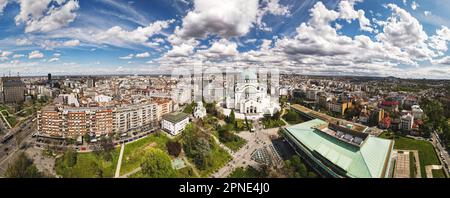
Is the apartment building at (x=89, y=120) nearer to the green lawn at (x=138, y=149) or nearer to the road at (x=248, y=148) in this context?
the green lawn at (x=138, y=149)

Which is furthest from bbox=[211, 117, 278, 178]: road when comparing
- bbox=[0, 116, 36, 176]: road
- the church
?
bbox=[0, 116, 36, 176]: road

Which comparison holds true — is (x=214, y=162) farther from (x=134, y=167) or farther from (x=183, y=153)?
(x=134, y=167)

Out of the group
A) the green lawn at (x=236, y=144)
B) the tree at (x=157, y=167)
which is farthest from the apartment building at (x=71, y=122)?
the green lawn at (x=236, y=144)

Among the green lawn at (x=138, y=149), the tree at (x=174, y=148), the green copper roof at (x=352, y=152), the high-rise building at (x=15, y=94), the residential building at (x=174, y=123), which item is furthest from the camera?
the high-rise building at (x=15, y=94)

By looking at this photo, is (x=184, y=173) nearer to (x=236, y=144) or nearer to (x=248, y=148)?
(x=236, y=144)

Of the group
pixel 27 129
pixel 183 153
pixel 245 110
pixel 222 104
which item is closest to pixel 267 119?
pixel 245 110
